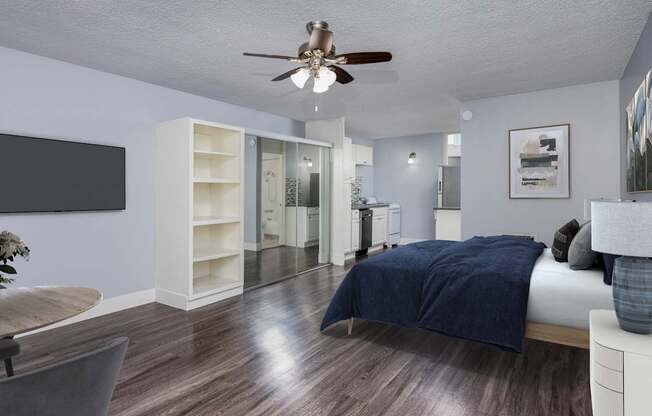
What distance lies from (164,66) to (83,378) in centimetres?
327

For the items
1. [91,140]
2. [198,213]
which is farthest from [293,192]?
[91,140]

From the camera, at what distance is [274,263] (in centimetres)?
504

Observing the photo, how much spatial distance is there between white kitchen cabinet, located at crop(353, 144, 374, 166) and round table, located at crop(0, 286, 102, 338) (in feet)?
19.9

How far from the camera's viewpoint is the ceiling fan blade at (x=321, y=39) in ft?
7.80

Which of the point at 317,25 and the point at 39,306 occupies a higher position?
the point at 317,25

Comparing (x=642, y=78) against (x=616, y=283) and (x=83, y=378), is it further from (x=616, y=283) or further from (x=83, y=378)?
(x=83, y=378)

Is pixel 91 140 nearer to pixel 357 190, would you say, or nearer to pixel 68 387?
pixel 68 387

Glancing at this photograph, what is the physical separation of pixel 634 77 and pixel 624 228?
7.99ft

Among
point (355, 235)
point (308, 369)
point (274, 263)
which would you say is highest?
point (355, 235)

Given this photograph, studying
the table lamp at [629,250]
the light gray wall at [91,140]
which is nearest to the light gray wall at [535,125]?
the table lamp at [629,250]

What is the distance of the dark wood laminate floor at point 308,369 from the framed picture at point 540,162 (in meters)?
2.16

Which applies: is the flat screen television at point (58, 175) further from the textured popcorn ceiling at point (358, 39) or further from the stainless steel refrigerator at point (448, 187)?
the stainless steel refrigerator at point (448, 187)

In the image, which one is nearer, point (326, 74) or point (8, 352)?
point (8, 352)

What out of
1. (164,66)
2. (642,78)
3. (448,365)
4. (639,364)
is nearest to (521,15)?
(642,78)
